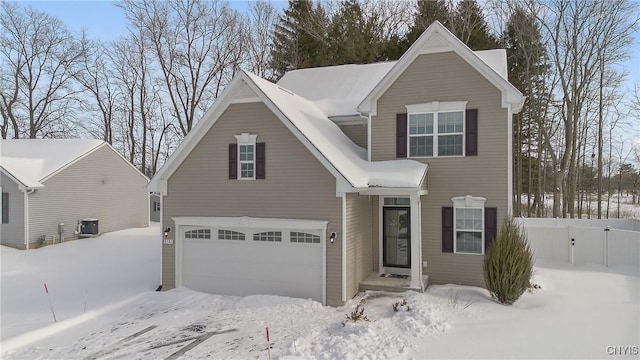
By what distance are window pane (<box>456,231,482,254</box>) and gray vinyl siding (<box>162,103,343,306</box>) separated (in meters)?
3.76

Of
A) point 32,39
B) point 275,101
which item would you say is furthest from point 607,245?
point 32,39

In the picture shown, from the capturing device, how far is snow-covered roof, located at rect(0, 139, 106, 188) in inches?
738

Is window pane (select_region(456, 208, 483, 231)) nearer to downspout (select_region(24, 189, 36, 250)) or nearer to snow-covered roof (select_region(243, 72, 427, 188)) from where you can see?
snow-covered roof (select_region(243, 72, 427, 188))

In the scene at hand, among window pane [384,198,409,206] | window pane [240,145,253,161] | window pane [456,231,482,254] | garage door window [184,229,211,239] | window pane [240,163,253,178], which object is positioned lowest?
window pane [456,231,482,254]

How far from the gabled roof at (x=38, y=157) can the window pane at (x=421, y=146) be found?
17.2 meters

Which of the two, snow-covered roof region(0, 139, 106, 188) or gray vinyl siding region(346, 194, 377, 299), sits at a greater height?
snow-covered roof region(0, 139, 106, 188)

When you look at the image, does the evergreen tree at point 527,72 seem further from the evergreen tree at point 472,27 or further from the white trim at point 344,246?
the white trim at point 344,246

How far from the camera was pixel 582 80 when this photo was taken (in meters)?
21.4

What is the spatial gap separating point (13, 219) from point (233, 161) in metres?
14.2

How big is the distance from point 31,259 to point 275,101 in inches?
509

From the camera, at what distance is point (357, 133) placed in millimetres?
13453

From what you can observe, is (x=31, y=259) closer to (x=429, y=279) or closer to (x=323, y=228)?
(x=323, y=228)

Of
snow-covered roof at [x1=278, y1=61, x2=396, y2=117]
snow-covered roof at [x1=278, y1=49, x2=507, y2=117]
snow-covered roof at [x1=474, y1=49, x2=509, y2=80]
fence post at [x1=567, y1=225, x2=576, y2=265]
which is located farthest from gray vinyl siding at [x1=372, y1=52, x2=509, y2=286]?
fence post at [x1=567, y1=225, x2=576, y2=265]

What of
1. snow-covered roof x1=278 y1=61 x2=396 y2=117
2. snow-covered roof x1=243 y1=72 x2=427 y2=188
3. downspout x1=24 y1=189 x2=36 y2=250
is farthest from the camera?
downspout x1=24 y1=189 x2=36 y2=250
